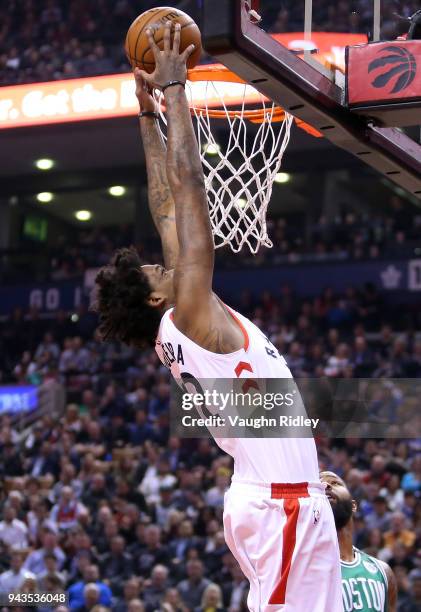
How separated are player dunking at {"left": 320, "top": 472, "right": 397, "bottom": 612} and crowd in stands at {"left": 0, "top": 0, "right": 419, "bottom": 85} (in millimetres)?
9259

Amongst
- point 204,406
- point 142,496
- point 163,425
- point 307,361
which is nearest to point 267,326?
point 307,361

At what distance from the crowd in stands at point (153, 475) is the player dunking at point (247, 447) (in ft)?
18.4

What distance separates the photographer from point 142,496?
1121 cm

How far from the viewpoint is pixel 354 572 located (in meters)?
4.53

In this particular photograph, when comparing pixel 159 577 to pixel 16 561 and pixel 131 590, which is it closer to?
pixel 131 590

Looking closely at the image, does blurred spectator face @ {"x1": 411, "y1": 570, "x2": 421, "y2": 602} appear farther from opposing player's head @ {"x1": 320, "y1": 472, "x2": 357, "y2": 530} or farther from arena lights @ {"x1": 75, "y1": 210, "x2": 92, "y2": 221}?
arena lights @ {"x1": 75, "y1": 210, "x2": 92, "y2": 221}

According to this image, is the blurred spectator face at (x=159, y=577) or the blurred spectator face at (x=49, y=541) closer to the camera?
the blurred spectator face at (x=159, y=577)

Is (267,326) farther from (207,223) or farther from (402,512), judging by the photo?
(207,223)

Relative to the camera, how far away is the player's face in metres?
3.49

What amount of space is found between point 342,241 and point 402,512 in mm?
6696

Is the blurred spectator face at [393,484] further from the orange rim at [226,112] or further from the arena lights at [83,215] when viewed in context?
the arena lights at [83,215]

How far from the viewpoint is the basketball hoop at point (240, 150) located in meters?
4.69

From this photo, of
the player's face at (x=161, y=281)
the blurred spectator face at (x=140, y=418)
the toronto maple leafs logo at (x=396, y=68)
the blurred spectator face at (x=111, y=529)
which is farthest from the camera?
the blurred spectator face at (x=140, y=418)

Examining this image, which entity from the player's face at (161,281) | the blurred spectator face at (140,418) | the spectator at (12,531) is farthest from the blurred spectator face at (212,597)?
the player's face at (161,281)
